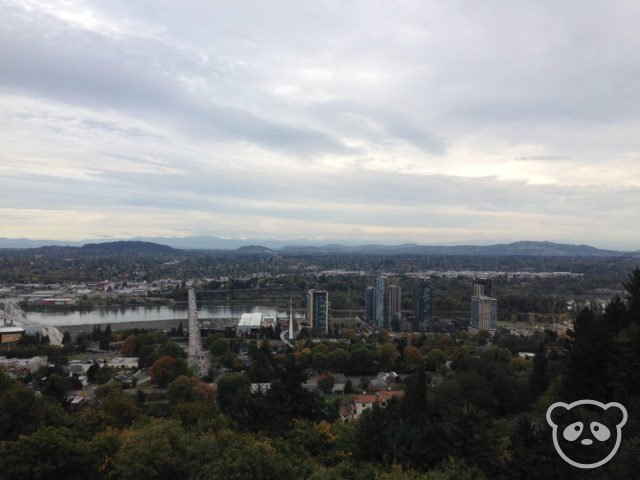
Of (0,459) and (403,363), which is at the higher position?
(0,459)

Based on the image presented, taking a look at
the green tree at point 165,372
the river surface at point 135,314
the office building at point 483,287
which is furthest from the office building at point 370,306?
the green tree at point 165,372

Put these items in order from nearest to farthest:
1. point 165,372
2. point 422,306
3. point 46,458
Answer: point 46,458 < point 165,372 < point 422,306

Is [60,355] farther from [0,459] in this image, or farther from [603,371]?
[603,371]

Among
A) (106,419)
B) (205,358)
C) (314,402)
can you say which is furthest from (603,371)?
(205,358)

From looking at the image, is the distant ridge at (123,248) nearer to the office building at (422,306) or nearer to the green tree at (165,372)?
the office building at (422,306)

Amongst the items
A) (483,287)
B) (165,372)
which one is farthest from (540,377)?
(483,287)

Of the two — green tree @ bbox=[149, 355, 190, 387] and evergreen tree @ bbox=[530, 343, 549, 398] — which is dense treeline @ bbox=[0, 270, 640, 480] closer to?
evergreen tree @ bbox=[530, 343, 549, 398]

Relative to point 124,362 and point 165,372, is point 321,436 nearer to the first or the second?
point 165,372

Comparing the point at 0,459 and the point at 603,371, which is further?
the point at 603,371

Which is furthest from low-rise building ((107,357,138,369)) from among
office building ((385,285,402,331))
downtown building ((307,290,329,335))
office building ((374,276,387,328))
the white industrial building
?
office building ((385,285,402,331))
